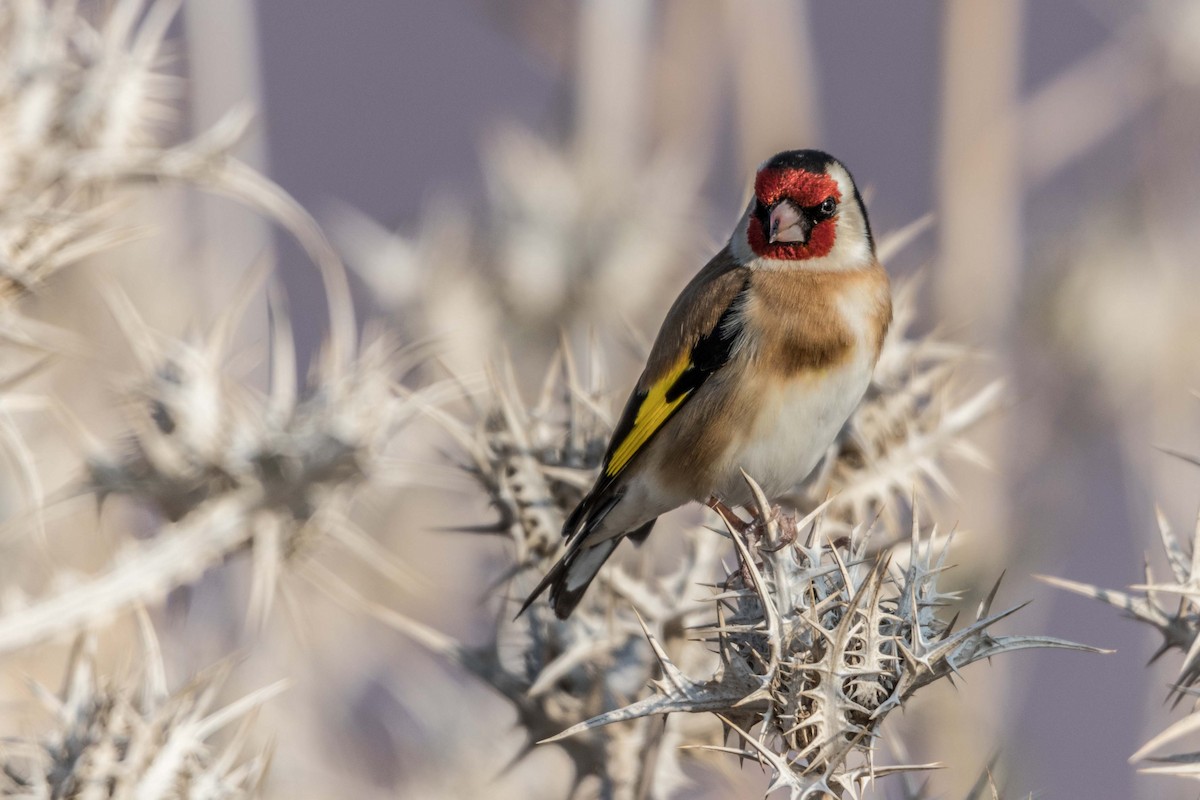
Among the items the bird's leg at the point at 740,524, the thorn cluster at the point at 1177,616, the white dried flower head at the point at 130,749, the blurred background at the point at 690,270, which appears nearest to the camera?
the thorn cluster at the point at 1177,616

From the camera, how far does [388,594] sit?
5.79 meters

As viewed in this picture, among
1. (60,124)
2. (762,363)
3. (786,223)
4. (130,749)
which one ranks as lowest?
(130,749)

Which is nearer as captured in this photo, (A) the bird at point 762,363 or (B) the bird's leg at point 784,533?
(B) the bird's leg at point 784,533

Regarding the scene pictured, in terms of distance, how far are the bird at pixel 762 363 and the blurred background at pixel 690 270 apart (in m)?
0.52

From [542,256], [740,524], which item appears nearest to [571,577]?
[740,524]

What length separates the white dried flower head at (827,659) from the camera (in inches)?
103

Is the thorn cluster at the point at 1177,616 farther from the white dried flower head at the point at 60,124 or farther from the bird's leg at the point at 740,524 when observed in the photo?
the white dried flower head at the point at 60,124

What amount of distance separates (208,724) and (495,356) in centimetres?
278

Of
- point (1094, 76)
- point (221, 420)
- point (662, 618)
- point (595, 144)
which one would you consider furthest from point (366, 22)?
point (662, 618)

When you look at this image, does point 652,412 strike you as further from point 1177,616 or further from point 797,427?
point 1177,616

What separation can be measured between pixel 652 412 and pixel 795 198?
0.76 m

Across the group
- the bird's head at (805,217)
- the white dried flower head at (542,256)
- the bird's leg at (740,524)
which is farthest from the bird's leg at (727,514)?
the white dried flower head at (542,256)

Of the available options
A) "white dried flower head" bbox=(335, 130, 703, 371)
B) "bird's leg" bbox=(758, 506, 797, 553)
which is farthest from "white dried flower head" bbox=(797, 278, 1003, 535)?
"white dried flower head" bbox=(335, 130, 703, 371)

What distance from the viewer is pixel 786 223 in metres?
4.07
